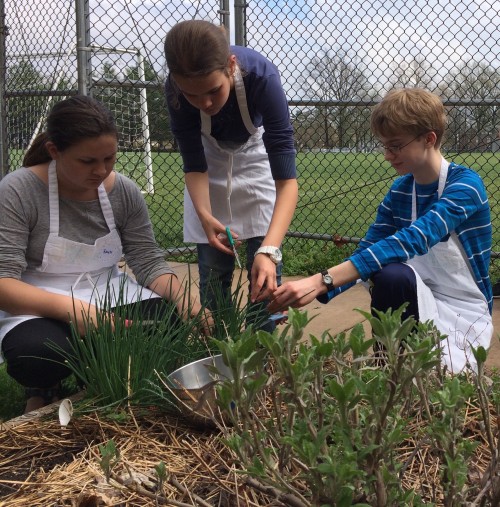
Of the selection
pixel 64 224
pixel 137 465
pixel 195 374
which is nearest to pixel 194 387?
pixel 195 374

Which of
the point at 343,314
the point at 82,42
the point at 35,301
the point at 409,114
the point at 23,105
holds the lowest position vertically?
the point at 343,314

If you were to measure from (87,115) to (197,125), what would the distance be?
0.51 m

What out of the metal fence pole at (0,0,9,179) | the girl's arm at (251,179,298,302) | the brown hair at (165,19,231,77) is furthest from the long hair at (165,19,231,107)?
the metal fence pole at (0,0,9,179)

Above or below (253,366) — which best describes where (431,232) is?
below

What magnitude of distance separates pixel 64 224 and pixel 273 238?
0.84 m

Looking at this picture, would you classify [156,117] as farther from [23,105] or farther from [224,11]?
[224,11]

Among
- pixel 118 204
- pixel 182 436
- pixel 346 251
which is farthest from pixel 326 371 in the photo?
pixel 346 251

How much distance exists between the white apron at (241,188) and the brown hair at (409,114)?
0.60 meters

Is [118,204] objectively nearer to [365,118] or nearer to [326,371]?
[326,371]

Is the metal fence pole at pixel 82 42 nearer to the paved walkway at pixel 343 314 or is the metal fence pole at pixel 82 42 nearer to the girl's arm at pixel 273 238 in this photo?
the paved walkway at pixel 343 314

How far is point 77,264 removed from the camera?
293 centimetres

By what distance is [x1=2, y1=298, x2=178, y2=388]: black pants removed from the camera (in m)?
2.58

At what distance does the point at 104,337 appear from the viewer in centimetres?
225

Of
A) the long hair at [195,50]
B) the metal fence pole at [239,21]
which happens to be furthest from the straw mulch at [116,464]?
the metal fence pole at [239,21]
